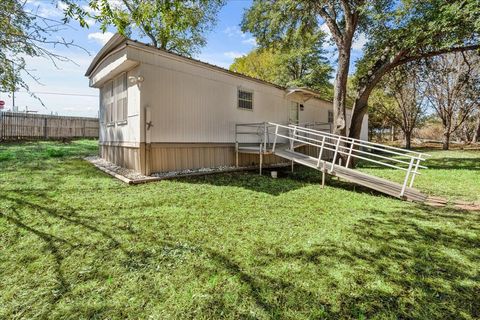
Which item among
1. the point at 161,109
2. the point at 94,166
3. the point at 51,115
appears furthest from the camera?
the point at 51,115

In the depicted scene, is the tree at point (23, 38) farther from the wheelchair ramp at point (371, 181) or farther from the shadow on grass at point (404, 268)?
the wheelchair ramp at point (371, 181)

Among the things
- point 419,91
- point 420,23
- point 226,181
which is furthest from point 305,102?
point 419,91

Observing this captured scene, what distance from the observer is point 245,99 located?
9602 mm

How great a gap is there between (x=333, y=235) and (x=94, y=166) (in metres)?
7.40

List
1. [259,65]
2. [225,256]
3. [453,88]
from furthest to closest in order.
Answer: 1. [259,65]
2. [453,88]
3. [225,256]

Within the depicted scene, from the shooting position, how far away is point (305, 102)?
523 inches

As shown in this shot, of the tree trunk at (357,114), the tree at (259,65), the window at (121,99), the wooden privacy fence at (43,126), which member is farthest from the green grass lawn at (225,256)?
the tree at (259,65)

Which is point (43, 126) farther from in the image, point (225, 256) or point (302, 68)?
point (302, 68)

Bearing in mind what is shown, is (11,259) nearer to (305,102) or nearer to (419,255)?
(419,255)

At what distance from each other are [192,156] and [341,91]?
7.00 metres

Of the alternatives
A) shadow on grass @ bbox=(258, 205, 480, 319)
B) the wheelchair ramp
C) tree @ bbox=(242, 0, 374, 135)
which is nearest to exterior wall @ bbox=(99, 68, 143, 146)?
the wheelchair ramp

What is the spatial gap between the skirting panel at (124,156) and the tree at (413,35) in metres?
9.15

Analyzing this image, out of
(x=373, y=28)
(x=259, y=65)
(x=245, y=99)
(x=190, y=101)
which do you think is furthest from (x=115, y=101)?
(x=259, y=65)

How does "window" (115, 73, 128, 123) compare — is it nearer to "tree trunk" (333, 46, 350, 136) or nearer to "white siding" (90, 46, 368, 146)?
"white siding" (90, 46, 368, 146)
